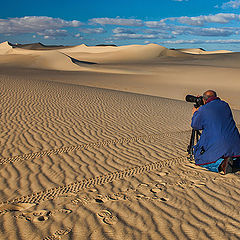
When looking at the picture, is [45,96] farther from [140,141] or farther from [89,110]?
[140,141]

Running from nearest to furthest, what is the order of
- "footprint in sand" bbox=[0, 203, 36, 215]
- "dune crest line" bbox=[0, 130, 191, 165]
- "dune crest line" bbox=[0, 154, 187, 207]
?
"footprint in sand" bbox=[0, 203, 36, 215] < "dune crest line" bbox=[0, 154, 187, 207] < "dune crest line" bbox=[0, 130, 191, 165]

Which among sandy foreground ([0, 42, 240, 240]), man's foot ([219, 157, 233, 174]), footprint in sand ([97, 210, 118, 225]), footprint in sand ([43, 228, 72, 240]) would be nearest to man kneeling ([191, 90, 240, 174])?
man's foot ([219, 157, 233, 174])

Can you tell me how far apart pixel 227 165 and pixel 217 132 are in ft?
2.17

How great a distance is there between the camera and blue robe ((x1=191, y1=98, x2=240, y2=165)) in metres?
4.54

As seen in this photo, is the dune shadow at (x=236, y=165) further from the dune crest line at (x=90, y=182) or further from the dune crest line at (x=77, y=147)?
the dune crest line at (x=77, y=147)

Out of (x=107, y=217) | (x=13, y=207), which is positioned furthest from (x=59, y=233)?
(x=13, y=207)

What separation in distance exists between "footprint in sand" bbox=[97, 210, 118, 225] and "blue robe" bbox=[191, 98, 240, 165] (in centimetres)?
199

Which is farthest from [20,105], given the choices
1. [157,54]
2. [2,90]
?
[157,54]

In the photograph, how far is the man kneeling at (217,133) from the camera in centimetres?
454

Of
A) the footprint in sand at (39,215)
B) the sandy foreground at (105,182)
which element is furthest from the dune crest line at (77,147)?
the footprint in sand at (39,215)

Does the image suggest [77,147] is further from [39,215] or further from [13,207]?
[39,215]

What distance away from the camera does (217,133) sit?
15.0 ft

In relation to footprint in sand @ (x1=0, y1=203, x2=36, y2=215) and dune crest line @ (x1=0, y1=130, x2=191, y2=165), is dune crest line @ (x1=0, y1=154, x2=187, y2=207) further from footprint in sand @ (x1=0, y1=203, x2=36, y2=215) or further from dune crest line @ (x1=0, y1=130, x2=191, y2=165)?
dune crest line @ (x1=0, y1=130, x2=191, y2=165)

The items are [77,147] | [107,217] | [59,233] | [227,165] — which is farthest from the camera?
[77,147]
